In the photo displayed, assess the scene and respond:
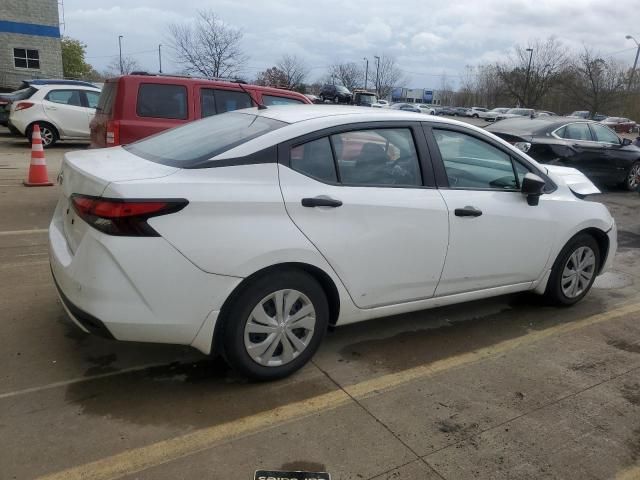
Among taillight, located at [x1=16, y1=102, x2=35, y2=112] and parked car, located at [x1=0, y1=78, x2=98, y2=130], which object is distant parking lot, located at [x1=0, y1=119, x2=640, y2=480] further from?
parked car, located at [x1=0, y1=78, x2=98, y2=130]

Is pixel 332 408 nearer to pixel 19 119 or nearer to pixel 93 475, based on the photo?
pixel 93 475

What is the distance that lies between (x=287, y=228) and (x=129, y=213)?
81 cm

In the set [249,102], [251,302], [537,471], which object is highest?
[249,102]

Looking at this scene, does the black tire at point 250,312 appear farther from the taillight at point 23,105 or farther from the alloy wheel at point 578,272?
the taillight at point 23,105

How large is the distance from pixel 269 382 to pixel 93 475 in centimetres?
108

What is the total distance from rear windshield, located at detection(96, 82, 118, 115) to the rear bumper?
14.8ft

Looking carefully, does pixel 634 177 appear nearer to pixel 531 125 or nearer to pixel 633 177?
pixel 633 177

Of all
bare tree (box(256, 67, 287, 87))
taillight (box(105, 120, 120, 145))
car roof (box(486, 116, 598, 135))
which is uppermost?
bare tree (box(256, 67, 287, 87))

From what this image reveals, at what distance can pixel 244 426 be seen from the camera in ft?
9.06

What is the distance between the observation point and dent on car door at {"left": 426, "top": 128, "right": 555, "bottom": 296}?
3666 mm

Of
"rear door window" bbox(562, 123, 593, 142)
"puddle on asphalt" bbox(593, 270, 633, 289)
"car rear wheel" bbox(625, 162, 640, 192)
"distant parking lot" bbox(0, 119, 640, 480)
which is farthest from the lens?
"car rear wheel" bbox(625, 162, 640, 192)

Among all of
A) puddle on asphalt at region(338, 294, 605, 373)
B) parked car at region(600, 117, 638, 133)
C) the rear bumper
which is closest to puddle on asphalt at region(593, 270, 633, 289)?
puddle on asphalt at region(338, 294, 605, 373)

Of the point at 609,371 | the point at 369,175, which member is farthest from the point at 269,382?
the point at 609,371

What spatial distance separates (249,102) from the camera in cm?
736
